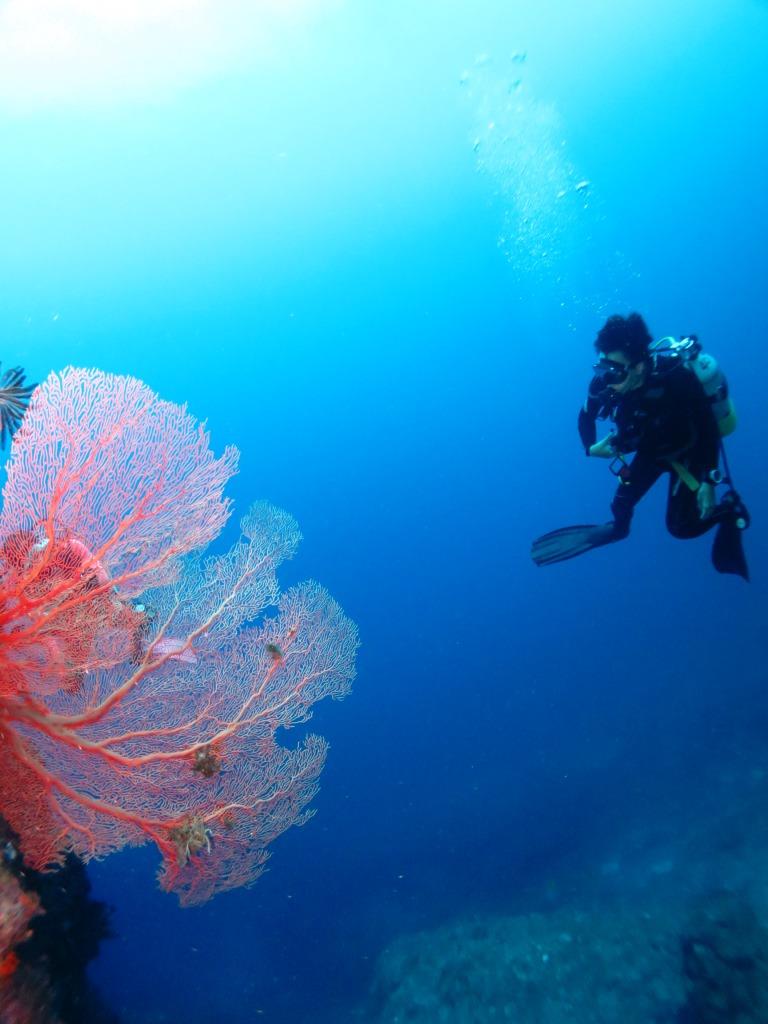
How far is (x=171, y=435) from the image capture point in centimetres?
442

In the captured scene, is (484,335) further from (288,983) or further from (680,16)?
(288,983)

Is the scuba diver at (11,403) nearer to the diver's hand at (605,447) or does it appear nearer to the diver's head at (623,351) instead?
the diver's head at (623,351)

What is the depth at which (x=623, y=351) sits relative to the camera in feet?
15.7

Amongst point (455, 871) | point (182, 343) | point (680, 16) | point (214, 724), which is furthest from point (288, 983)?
point (680, 16)

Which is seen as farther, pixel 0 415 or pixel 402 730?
pixel 402 730

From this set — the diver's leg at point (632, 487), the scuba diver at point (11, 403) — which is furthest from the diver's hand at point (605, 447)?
the scuba diver at point (11, 403)

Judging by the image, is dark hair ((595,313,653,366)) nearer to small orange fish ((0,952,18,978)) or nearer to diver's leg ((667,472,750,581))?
diver's leg ((667,472,750,581))

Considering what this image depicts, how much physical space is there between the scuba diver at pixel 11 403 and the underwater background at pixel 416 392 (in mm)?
10421

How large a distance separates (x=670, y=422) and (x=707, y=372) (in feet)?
1.62

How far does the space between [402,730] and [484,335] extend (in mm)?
49001

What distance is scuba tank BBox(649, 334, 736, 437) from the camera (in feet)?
16.0

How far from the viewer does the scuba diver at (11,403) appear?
515 cm

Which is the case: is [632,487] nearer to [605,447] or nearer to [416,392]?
[605,447]

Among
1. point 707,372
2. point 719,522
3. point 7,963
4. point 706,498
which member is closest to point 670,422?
point 707,372
